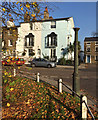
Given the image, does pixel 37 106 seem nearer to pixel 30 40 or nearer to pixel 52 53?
pixel 52 53

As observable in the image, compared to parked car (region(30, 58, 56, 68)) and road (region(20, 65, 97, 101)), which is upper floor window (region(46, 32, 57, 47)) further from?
road (region(20, 65, 97, 101))

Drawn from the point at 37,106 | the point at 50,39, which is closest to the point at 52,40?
the point at 50,39

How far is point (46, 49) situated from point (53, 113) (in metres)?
23.1

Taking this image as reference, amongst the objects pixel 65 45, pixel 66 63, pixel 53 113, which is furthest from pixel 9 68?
pixel 65 45

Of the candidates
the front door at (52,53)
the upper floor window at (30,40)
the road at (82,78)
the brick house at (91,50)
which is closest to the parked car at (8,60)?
the road at (82,78)

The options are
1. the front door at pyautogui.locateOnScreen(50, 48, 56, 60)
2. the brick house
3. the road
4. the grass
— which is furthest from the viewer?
the brick house

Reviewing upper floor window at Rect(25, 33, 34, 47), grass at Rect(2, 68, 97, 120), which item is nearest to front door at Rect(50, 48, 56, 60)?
upper floor window at Rect(25, 33, 34, 47)

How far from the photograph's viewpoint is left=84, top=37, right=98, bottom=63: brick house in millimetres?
34456

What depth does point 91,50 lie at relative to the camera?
35031mm

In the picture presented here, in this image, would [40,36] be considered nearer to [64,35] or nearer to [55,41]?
[55,41]

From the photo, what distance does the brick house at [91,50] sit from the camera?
34456 mm

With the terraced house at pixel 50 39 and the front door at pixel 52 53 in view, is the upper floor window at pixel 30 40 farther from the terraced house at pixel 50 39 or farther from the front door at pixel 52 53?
the front door at pixel 52 53

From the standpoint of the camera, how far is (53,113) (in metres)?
3.85

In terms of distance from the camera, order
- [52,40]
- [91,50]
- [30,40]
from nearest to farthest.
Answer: [52,40], [30,40], [91,50]
